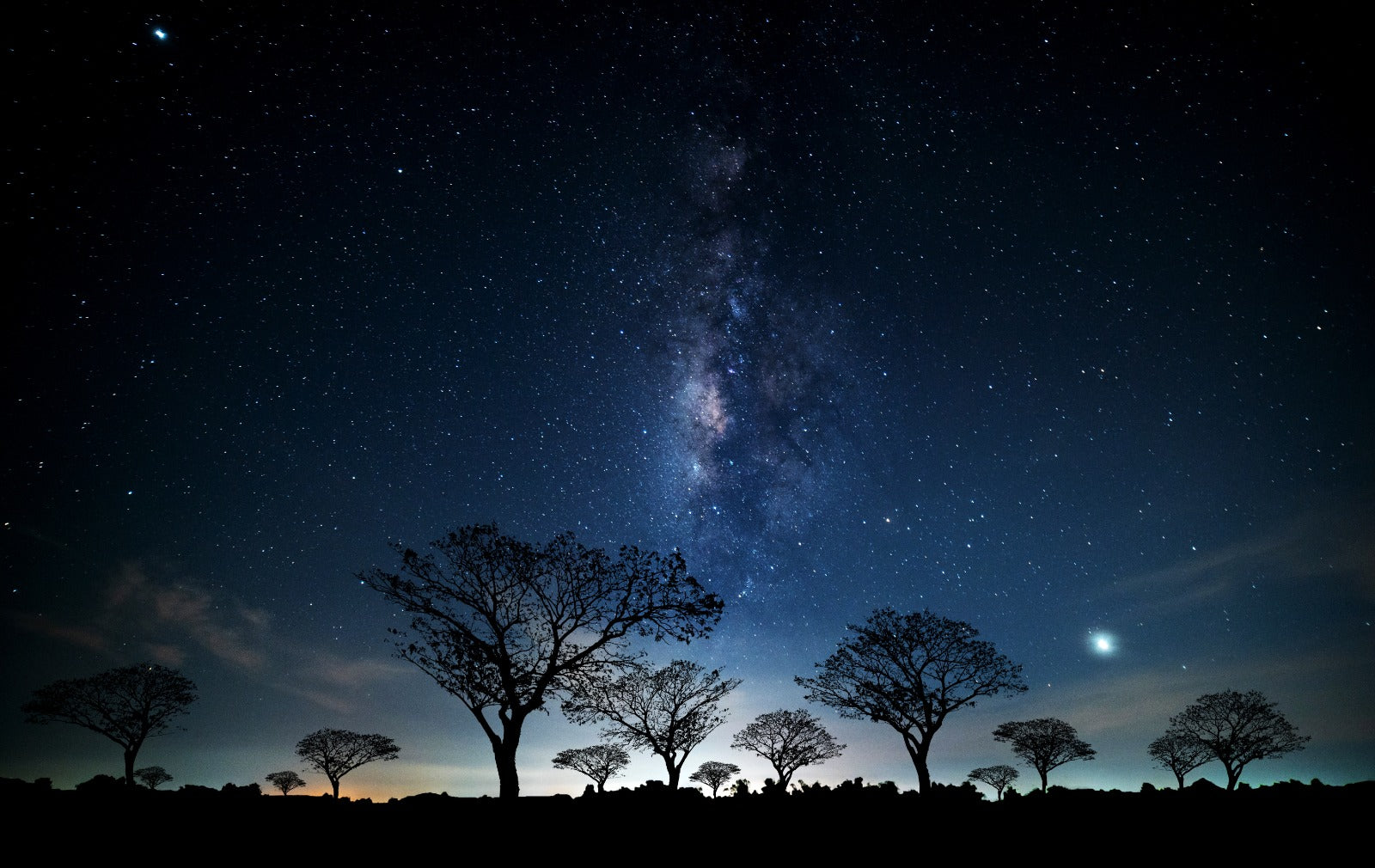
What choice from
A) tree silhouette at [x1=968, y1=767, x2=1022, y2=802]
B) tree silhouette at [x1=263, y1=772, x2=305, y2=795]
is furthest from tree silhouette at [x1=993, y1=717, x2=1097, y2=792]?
tree silhouette at [x1=263, y1=772, x2=305, y2=795]

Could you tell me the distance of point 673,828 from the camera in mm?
8547

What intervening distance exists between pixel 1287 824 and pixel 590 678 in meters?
20.6

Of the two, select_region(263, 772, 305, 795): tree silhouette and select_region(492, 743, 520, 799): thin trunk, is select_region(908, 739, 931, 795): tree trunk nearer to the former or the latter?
select_region(492, 743, 520, 799): thin trunk

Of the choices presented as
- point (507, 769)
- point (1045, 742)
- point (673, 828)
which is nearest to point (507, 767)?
point (507, 769)

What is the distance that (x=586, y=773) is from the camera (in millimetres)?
76000

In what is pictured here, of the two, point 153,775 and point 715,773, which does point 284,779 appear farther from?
point 715,773

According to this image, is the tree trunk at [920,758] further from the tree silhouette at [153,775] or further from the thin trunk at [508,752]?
the tree silhouette at [153,775]

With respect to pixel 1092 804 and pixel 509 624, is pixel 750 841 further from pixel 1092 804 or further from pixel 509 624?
pixel 509 624

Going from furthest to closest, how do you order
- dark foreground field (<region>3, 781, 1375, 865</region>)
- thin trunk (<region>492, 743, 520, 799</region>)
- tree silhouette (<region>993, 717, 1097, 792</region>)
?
tree silhouette (<region>993, 717, 1097, 792</region>), thin trunk (<region>492, 743, 520, 799</region>), dark foreground field (<region>3, 781, 1375, 865</region>)

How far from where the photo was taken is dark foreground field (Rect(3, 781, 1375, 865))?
730cm

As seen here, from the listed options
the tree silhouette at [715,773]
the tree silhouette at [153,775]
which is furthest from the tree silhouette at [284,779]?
the tree silhouette at [715,773]

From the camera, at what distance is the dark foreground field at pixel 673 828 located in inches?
288

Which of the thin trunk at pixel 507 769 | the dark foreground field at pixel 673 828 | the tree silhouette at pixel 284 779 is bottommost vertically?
the tree silhouette at pixel 284 779

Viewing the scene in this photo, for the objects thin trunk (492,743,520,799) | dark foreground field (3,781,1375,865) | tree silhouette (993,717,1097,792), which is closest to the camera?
dark foreground field (3,781,1375,865)
